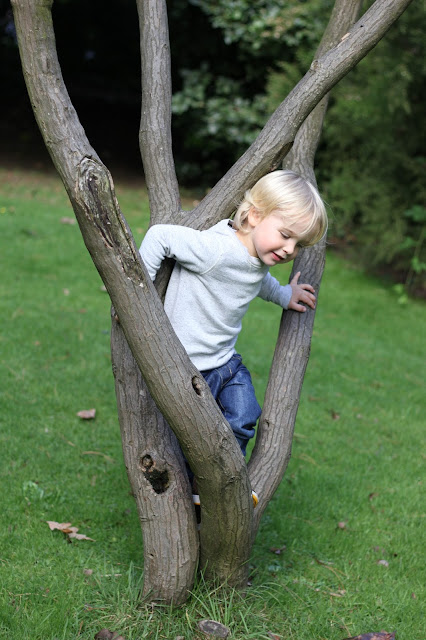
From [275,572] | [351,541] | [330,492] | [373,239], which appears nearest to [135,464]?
[275,572]

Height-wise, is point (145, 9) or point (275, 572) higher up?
point (145, 9)

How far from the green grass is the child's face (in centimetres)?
138

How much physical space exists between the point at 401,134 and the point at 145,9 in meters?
6.05

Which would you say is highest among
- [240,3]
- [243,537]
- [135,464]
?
[240,3]

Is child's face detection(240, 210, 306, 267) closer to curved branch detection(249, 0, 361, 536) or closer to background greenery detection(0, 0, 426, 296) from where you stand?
curved branch detection(249, 0, 361, 536)

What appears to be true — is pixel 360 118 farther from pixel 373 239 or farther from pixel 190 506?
pixel 190 506

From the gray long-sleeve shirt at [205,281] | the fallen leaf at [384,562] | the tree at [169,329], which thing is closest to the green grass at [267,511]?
the fallen leaf at [384,562]

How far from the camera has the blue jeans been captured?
112 inches

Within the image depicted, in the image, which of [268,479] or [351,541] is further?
[351,541]

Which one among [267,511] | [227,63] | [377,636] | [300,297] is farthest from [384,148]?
[377,636]

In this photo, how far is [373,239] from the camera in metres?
8.43

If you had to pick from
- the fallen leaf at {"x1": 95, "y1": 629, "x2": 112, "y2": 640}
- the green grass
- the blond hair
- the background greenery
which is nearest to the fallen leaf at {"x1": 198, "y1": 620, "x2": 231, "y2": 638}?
the green grass

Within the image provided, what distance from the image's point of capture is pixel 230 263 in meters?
2.70

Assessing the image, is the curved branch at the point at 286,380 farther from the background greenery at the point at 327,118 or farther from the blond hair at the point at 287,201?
the background greenery at the point at 327,118
